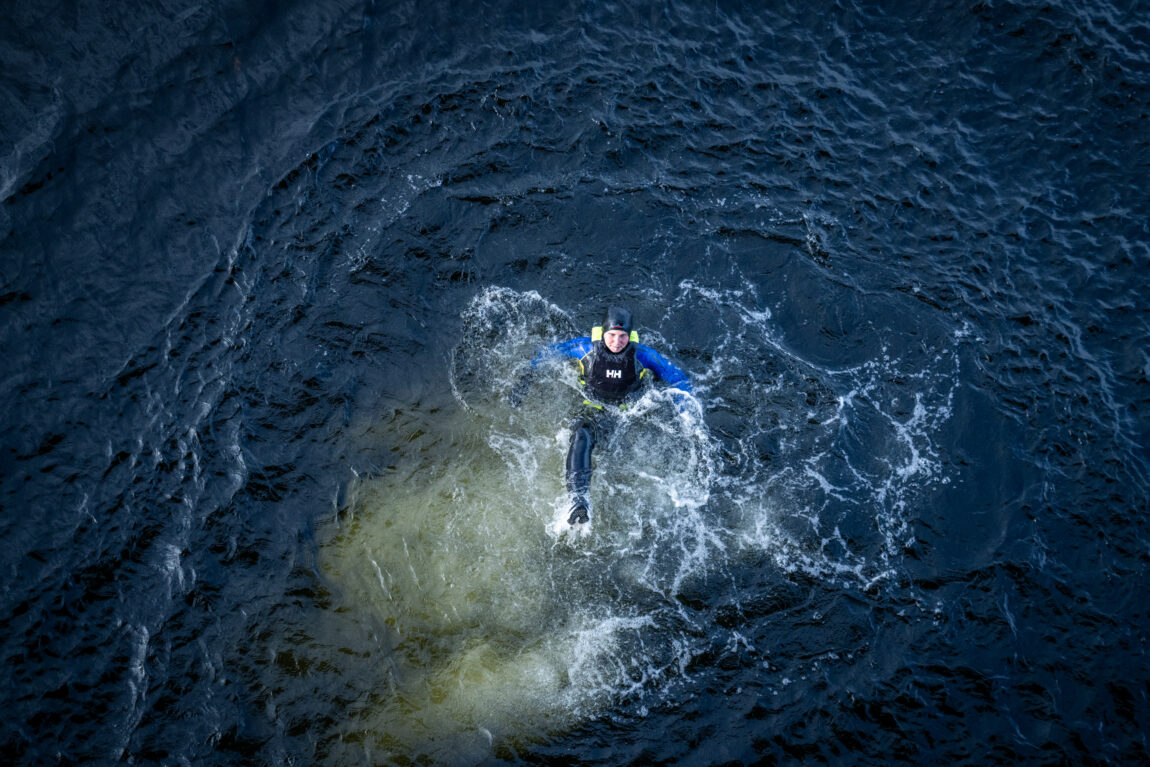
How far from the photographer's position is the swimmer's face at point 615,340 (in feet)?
41.0

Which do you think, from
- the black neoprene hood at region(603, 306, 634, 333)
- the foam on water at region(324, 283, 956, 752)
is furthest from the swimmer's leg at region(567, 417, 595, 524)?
the black neoprene hood at region(603, 306, 634, 333)

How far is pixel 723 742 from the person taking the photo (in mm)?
10539

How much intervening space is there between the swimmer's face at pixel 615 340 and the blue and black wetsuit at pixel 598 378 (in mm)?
106

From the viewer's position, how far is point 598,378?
517 inches

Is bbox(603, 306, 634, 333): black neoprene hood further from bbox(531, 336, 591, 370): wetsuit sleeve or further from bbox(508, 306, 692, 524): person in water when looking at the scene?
bbox(531, 336, 591, 370): wetsuit sleeve

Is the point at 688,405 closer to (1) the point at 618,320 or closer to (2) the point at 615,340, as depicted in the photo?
(2) the point at 615,340

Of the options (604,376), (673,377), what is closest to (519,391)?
(604,376)

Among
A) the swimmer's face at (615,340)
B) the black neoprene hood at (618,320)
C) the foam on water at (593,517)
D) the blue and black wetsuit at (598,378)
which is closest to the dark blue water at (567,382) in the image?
the foam on water at (593,517)

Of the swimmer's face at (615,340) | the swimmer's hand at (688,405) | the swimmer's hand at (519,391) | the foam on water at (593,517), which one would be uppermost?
the swimmer's face at (615,340)

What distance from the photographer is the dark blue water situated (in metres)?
10.9

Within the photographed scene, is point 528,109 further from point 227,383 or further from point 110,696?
point 110,696

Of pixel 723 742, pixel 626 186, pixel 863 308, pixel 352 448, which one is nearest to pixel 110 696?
pixel 352 448

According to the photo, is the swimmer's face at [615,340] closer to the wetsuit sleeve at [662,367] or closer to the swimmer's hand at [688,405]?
the wetsuit sleeve at [662,367]

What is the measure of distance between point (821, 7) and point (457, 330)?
12.3 meters
